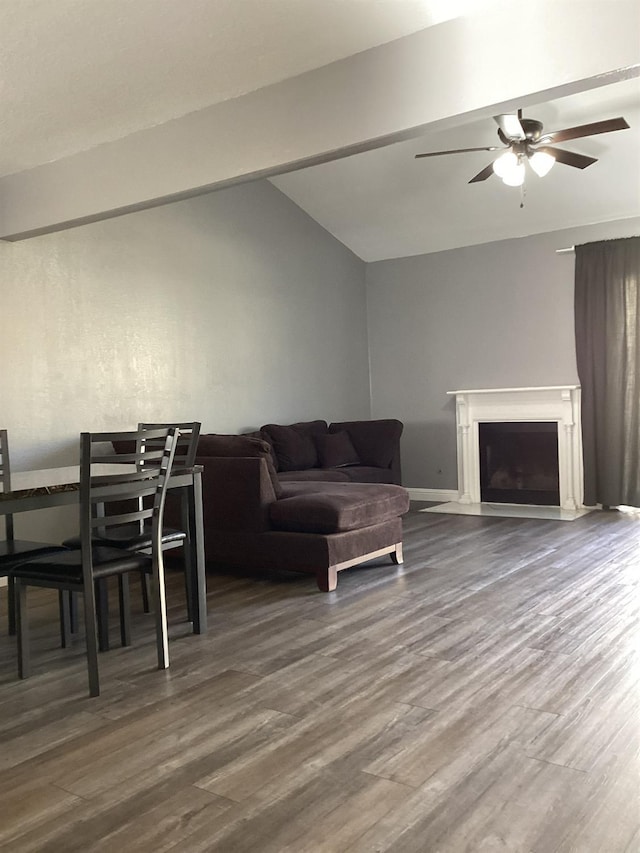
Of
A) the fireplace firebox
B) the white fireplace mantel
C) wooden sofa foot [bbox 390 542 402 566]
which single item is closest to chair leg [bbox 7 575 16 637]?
wooden sofa foot [bbox 390 542 402 566]

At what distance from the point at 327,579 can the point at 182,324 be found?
290cm

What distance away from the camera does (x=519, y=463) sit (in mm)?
7516

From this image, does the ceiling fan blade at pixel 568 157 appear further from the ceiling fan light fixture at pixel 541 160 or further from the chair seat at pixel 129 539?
the chair seat at pixel 129 539

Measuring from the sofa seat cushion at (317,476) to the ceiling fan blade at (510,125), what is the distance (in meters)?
2.98

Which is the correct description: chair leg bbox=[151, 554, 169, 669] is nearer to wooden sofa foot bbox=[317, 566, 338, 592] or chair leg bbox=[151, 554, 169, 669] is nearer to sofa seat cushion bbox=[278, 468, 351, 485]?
wooden sofa foot bbox=[317, 566, 338, 592]

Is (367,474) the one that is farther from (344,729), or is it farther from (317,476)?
(344,729)

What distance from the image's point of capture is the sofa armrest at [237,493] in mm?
4566

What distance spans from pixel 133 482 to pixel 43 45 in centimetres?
194

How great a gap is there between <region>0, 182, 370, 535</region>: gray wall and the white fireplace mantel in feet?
4.21

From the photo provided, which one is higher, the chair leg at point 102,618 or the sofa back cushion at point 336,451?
the sofa back cushion at point 336,451

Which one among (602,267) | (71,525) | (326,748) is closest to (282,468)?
(71,525)

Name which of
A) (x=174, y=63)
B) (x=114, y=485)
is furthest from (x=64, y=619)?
(x=174, y=63)

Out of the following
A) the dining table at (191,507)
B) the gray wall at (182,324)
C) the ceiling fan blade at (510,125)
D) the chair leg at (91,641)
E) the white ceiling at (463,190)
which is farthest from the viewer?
the white ceiling at (463,190)

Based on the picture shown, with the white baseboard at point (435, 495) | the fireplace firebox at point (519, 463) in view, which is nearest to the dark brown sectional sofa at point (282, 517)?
the fireplace firebox at point (519, 463)
